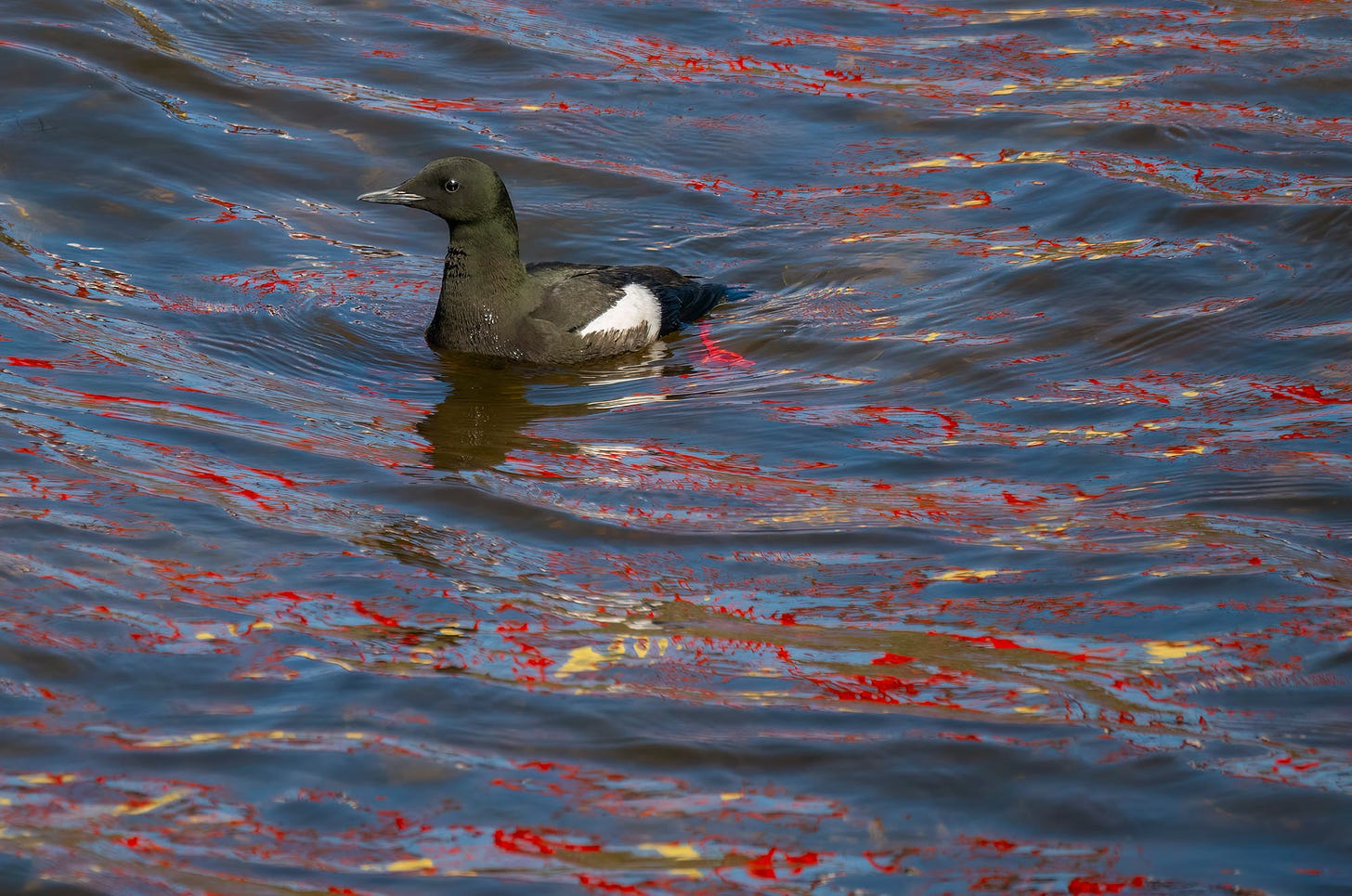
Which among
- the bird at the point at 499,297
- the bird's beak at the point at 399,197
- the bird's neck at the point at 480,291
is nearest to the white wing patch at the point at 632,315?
the bird at the point at 499,297

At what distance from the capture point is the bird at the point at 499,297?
7.90 metres

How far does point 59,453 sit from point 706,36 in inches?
306

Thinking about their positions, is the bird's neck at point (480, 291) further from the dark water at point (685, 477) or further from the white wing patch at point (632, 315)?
the white wing patch at point (632, 315)

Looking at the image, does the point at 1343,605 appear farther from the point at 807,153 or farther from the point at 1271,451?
the point at 807,153

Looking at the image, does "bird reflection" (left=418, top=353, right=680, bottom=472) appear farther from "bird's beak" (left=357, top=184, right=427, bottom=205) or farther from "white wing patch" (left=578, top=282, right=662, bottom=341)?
"bird's beak" (left=357, top=184, right=427, bottom=205)

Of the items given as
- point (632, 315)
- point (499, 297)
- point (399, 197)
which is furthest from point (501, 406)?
point (399, 197)

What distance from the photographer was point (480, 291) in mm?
7918

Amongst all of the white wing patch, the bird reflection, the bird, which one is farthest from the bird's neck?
the white wing patch

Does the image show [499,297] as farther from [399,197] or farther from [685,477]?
[685,477]

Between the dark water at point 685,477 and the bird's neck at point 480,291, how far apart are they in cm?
22

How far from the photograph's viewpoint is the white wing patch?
802 cm

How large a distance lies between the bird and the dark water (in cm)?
20

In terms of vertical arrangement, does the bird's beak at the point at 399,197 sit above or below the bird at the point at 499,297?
above

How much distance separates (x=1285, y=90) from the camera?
11.1 m
